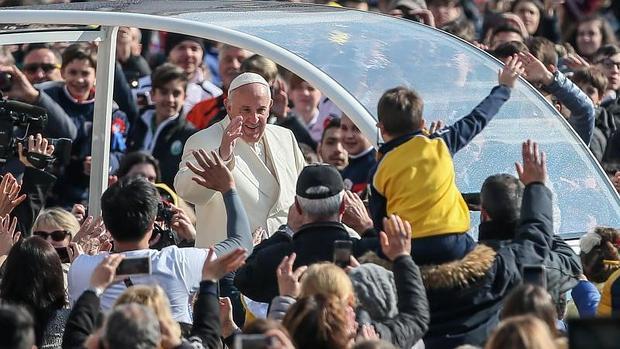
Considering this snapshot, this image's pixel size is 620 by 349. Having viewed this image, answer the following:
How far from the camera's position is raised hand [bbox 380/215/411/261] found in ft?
22.4

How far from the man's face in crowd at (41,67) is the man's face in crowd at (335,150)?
303 centimetres

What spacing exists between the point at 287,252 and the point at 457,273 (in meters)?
0.75

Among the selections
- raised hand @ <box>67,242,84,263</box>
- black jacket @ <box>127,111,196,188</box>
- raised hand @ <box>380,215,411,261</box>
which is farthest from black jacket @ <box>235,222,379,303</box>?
black jacket @ <box>127,111,196,188</box>

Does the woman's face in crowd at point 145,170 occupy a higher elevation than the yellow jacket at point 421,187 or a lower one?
lower

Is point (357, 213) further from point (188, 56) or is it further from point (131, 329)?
point (188, 56)

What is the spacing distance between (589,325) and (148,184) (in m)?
2.69

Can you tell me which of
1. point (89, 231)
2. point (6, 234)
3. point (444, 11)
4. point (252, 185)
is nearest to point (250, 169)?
point (252, 185)

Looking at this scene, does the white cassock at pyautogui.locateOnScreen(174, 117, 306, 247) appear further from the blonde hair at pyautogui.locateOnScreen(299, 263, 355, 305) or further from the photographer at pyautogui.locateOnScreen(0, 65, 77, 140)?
the photographer at pyautogui.locateOnScreen(0, 65, 77, 140)

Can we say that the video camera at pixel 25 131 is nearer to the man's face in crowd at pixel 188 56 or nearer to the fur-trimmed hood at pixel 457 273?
the fur-trimmed hood at pixel 457 273

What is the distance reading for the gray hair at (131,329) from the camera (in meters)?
5.80

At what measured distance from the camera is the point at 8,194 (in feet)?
28.8

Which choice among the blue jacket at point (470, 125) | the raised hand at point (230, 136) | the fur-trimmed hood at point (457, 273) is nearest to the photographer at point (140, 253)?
the fur-trimmed hood at point (457, 273)

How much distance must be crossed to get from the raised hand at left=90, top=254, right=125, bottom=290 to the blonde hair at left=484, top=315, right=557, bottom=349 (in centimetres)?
177

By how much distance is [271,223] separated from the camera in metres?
9.09
